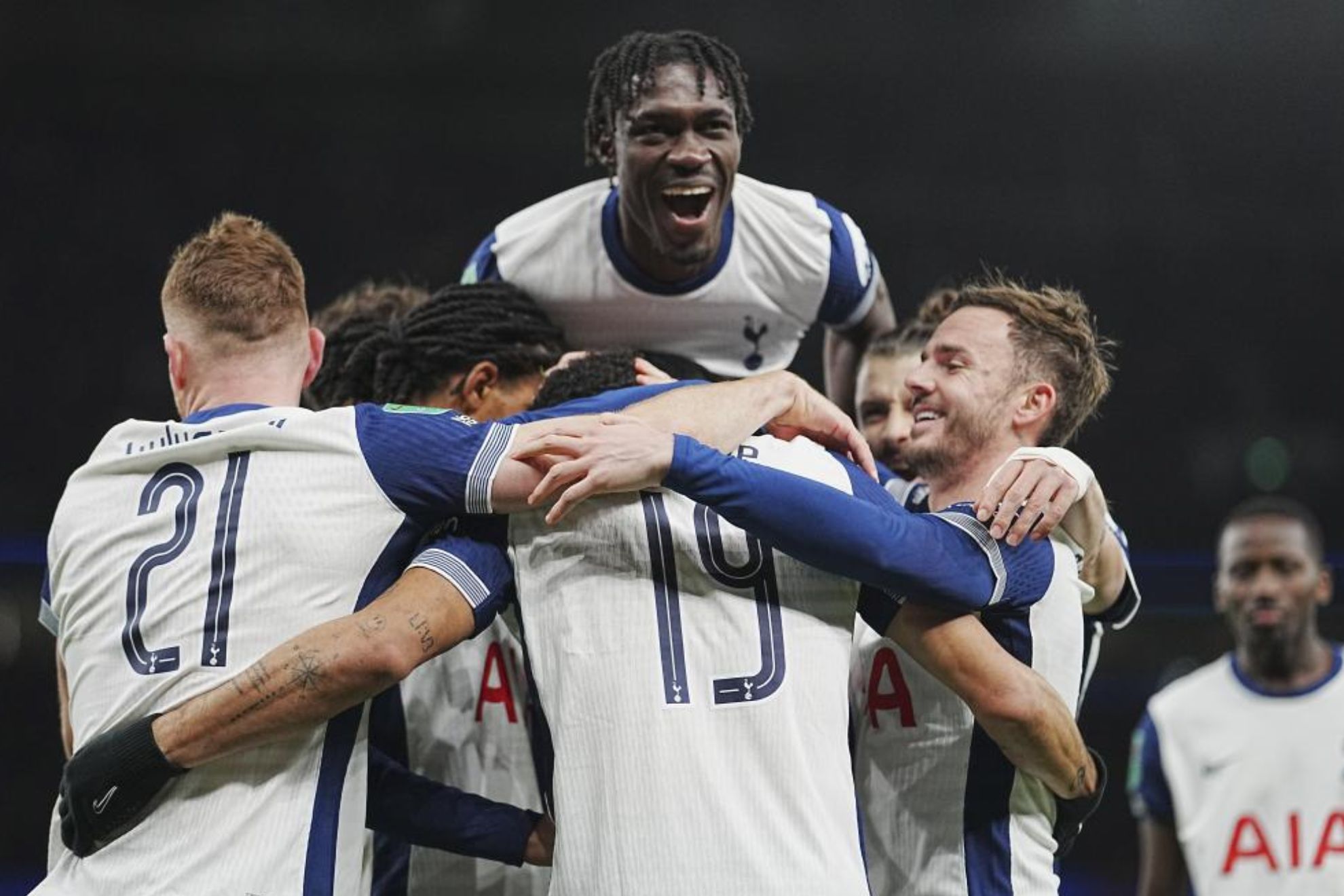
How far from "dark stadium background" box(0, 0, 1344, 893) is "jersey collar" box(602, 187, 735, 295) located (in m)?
3.61

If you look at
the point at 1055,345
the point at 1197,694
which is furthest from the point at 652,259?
the point at 1197,694

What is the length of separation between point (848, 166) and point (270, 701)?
6.71 metres

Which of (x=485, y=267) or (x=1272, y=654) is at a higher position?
(x=485, y=267)

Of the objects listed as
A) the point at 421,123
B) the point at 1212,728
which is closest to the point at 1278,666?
the point at 1212,728

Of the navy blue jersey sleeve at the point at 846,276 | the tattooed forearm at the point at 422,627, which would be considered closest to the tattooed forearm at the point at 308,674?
the tattooed forearm at the point at 422,627

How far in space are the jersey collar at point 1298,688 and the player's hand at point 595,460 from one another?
3.61 meters

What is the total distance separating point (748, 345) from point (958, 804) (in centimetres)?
161

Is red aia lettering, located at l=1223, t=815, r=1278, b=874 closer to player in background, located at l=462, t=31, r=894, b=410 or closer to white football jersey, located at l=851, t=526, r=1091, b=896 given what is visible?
player in background, located at l=462, t=31, r=894, b=410

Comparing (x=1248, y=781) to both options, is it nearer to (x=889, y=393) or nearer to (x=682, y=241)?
(x=889, y=393)

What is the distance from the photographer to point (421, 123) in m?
8.31

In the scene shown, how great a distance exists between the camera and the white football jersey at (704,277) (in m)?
3.59

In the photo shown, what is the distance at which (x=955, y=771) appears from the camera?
236cm

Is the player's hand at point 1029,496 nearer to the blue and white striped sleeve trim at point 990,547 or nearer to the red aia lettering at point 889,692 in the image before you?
the blue and white striped sleeve trim at point 990,547

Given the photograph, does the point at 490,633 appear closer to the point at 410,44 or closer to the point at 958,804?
the point at 958,804
